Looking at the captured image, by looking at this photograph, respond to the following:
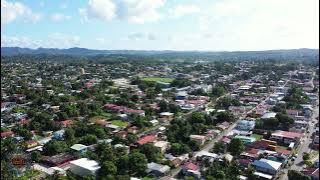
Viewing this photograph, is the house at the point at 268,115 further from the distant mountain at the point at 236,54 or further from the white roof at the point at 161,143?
the distant mountain at the point at 236,54

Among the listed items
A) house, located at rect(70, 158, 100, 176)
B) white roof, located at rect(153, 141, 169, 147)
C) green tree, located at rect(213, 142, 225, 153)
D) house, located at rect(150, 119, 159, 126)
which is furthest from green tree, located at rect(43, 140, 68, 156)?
green tree, located at rect(213, 142, 225, 153)

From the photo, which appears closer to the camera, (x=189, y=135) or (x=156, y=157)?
(x=156, y=157)

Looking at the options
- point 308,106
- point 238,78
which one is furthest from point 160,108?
point 238,78

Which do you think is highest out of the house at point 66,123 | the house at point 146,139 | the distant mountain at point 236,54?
the house at point 146,139

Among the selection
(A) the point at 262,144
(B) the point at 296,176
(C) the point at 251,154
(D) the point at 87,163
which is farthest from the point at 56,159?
(A) the point at 262,144

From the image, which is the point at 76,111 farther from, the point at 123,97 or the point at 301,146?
the point at 301,146

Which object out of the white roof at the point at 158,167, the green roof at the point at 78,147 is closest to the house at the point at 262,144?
the white roof at the point at 158,167
